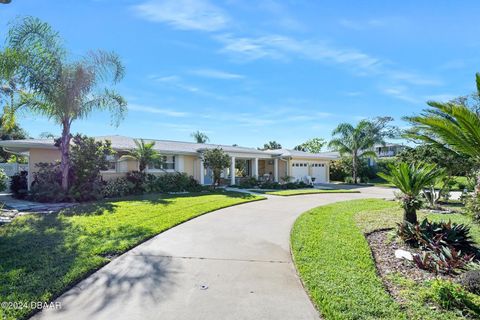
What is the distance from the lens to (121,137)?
895 inches

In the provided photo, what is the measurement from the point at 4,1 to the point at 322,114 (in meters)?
27.6

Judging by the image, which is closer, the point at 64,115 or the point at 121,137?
the point at 64,115

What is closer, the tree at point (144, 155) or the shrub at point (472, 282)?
the shrub at point (472, 282)

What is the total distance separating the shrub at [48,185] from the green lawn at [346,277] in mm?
10992

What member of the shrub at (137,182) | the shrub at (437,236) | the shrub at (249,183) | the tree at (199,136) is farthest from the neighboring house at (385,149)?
the tree at (199,136)

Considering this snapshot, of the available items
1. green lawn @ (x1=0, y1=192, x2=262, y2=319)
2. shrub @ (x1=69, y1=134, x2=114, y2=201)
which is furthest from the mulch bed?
shrub @ (x1=69, y1=134, x2=114, y2=201)

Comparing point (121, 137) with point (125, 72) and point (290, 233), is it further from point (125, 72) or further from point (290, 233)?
point (290, 233)

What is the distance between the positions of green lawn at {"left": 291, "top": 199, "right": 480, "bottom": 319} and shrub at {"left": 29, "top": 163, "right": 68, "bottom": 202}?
11.0 metres

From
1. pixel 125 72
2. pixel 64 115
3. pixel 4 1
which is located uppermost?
pixel 125 72

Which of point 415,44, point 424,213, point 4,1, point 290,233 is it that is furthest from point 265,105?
point 4,1

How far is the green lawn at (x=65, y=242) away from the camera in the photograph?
419 centimetres

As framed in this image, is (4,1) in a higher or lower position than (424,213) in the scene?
higher

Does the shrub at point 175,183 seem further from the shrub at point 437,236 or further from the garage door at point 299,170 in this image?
the shrub at point 437,236

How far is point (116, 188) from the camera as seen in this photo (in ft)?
50.1
